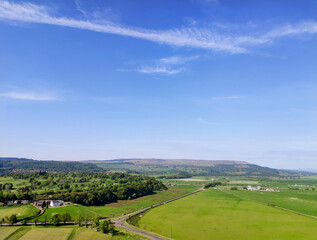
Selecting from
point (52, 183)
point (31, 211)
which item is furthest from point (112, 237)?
point (52, 183)

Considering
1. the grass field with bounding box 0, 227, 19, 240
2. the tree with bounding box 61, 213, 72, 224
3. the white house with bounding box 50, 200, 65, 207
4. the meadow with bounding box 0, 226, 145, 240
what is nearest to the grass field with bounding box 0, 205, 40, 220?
the white house with bounding box 50, 200, 65, 207

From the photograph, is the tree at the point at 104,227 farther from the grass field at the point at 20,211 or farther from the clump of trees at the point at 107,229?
the grass field at the point at 20,211

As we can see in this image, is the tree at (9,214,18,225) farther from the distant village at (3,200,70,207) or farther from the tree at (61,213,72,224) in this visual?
the distant village at (3,200,70,207)

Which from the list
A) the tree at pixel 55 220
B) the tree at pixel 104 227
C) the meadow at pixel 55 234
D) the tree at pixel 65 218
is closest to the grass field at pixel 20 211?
the meadow at pixel 55 234

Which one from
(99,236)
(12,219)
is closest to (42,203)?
(12,219)

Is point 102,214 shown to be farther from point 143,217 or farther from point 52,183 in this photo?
point 52,183

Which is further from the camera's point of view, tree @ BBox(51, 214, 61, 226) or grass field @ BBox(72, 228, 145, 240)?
tree @ BBox(51, 214, 61, 226)
